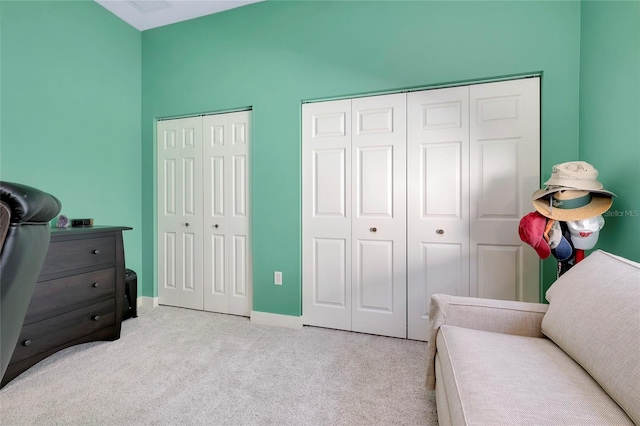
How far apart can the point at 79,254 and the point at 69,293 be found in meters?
0.26

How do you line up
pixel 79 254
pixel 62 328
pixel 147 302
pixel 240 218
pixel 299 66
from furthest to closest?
pixel 147 302 → pixel 240 218 → pixel 299 66 → pixel 79 254 → pixel 62 328

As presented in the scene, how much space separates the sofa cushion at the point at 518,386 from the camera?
0.75 meters

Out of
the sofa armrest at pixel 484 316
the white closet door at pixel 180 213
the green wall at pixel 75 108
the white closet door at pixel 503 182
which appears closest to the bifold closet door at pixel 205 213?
the white closet door at pixel 180 213

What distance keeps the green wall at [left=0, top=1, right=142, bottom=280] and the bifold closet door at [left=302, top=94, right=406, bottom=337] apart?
6.12ft

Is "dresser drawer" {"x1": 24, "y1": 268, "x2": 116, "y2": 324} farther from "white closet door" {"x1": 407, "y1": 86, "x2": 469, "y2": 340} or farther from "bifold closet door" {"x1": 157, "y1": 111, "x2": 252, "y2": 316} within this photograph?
"white closet door" {"x1": 407, "y1": 86, "x2": 469, "y2": 340}

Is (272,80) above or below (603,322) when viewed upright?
above

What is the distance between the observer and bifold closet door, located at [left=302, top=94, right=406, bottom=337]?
7.41 feet

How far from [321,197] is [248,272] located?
101 centimetres

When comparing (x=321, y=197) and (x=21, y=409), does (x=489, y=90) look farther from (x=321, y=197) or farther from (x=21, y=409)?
(x=21, y=409)

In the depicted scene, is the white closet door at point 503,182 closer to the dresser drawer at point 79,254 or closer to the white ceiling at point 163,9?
the white ceiling at point 163,9

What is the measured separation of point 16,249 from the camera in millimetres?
562

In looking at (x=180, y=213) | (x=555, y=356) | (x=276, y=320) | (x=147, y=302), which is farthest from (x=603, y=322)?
(x=147, y=302)

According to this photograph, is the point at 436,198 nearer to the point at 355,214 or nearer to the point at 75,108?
the point at 355,214

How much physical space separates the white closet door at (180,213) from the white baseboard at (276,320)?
0.68m
